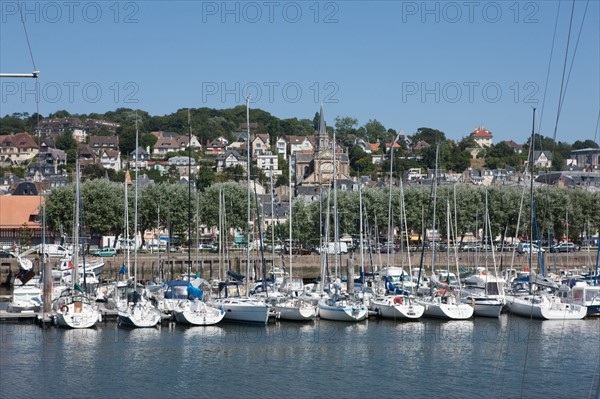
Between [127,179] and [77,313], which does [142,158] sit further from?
[77,313]

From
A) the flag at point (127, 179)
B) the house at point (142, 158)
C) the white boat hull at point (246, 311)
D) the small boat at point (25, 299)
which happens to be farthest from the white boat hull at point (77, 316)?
→ the house at point (142, 158)

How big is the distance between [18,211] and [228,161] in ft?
300

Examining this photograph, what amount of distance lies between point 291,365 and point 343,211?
149ft

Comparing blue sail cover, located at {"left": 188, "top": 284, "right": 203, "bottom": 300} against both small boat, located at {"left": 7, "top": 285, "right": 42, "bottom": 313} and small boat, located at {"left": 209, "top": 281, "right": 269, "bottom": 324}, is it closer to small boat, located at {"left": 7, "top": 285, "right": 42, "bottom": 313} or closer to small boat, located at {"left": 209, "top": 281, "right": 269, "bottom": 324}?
small boat, located at {"left": 209, "top": 281, "right": 269, "bottom": 324}

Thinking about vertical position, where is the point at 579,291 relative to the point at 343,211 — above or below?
below

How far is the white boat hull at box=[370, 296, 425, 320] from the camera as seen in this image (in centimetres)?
4416

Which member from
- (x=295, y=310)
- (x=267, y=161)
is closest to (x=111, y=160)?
(x=267, y=161)

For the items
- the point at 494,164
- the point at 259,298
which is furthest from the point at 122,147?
the point at 259,298

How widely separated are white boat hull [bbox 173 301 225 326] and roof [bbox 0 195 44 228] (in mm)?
46665

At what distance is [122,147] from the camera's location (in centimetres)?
19425

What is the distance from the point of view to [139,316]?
136 ft

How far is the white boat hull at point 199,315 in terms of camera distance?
42219mm

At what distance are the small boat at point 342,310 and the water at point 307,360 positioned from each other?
0.45 meters

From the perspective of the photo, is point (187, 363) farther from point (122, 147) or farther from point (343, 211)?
point (122, 147)
